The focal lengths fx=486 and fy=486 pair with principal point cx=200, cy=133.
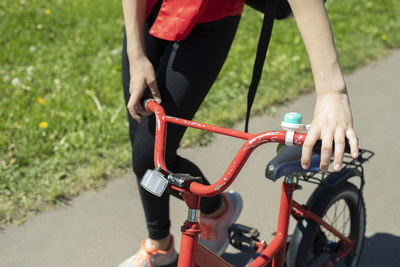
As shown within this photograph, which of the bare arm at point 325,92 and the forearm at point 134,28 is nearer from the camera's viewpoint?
the bare arm at point 325,92

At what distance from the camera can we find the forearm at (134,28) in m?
1.75

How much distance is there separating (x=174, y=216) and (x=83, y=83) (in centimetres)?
170

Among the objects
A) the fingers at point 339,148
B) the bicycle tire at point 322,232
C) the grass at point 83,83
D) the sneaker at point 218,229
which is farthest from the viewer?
the grass at point 83,83

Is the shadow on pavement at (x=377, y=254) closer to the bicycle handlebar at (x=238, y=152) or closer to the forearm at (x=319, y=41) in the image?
the bicycle handlebar at (x=238, y=152)

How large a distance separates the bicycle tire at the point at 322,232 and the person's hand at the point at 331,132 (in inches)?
31.3

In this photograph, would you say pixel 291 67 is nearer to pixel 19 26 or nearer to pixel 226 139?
pixel 226 139

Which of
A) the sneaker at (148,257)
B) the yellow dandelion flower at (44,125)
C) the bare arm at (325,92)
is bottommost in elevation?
the sneaker at (148,257)

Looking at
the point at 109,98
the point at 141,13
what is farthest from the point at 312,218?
the point at 109,98

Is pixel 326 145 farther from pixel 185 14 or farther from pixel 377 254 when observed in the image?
pixel 377 254

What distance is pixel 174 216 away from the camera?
2.76 metres

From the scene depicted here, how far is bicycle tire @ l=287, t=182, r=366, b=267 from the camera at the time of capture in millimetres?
1951

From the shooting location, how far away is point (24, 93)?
380 centimetres

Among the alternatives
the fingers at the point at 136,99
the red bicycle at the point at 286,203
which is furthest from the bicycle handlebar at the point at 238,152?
the fingers at the point at 136,99

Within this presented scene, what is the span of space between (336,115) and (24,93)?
123 inches
